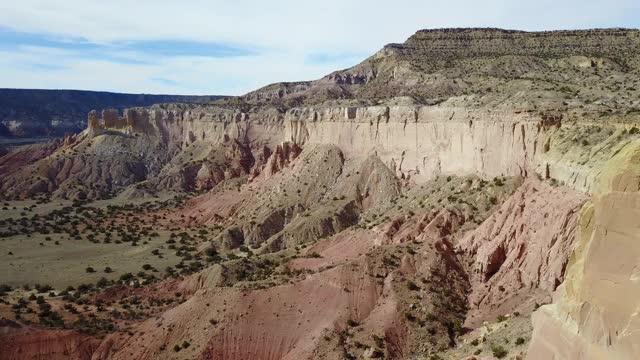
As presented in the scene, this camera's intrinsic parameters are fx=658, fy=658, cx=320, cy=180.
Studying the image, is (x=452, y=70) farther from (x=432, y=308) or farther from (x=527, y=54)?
(x=432, y=308)

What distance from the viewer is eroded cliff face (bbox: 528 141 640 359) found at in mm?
13305

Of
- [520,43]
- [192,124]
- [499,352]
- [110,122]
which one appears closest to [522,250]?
[499,352]

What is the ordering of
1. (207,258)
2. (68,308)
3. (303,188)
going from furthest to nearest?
(303,188) → (207,258) → (68,308)

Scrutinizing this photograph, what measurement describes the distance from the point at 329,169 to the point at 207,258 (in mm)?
16522

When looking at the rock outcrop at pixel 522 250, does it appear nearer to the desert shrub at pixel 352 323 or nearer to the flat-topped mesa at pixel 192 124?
the desert shrub at pixel 352 323

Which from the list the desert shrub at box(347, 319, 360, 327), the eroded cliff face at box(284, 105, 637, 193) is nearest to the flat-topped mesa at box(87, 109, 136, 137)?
the eroded cliff face at box(284, 105, 637, 193)

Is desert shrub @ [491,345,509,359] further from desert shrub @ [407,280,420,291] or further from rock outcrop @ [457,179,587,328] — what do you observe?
desert shrub @ [407,280,420,291]

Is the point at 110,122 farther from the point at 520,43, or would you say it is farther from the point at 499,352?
the point at 499,352

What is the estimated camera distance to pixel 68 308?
4312 centimetres

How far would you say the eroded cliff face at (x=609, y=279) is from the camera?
43.7 feet

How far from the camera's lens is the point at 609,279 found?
13719mm

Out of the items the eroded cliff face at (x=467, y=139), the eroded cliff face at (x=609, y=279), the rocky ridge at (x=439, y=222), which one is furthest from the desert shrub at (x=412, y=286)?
the eroded cliff face at (x=609, y=279)

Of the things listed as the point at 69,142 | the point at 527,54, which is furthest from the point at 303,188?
the point at 69,142

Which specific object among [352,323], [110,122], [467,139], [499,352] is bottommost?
[352,323]
